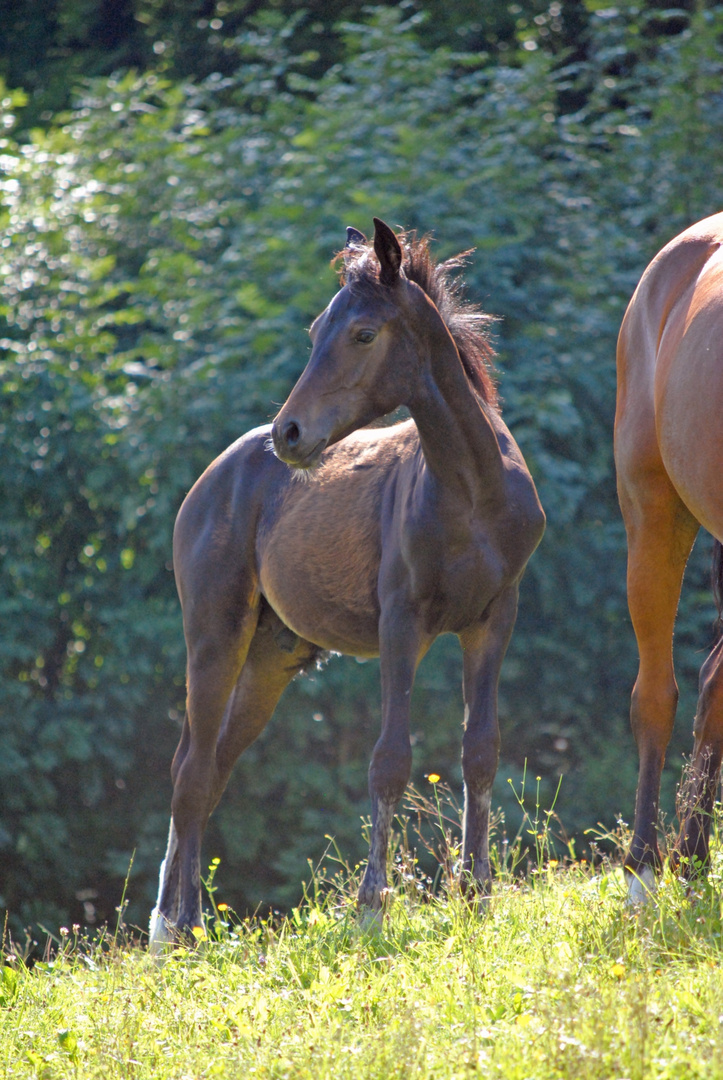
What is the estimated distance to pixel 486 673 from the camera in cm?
462

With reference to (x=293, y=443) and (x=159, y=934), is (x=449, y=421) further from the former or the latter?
A: (x=159, y=934)

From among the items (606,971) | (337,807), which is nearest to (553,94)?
(337,807)

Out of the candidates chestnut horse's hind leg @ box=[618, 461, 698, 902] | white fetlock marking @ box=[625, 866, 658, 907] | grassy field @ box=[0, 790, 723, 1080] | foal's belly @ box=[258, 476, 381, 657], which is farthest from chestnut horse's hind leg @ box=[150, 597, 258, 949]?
white fetlock marking @ box=[625, 866, 658, 907]

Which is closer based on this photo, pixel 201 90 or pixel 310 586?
pixel 310 586

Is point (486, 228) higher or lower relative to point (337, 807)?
higher

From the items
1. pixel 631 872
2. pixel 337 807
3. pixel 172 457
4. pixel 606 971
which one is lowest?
pixel 337 807

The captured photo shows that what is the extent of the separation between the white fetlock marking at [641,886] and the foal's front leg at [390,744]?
878 millimetres

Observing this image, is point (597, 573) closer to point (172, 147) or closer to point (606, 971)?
point (172, 147)

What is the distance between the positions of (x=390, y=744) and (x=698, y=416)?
1682 mm

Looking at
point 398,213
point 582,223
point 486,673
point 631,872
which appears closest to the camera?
point 631,872

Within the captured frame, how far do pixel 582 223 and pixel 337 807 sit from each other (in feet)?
18.9

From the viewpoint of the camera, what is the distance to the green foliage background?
926 centimetres

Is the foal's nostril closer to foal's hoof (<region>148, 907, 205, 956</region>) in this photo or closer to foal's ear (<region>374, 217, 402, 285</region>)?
foal's ear (<region>374, 217, 402, 285</region>)

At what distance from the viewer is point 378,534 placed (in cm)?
489
